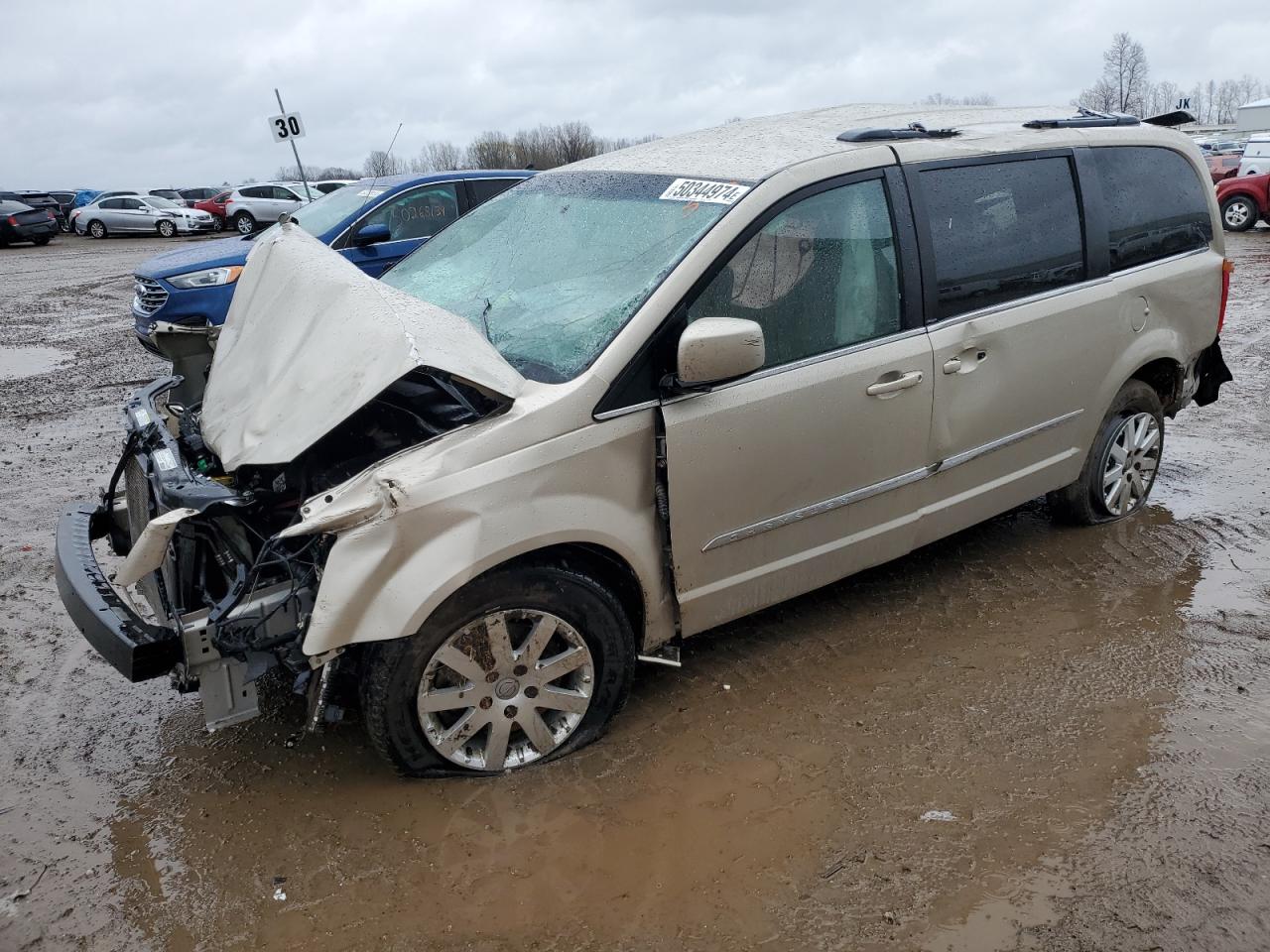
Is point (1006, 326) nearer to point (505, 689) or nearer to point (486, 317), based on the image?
point (486, 317)

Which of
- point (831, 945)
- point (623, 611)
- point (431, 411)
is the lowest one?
point (831, 945)

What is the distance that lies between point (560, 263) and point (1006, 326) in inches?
67.9

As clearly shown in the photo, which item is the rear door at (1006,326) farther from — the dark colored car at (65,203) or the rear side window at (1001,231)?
the dark colored car at (65,203)

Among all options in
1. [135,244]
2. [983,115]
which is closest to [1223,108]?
[135,244]

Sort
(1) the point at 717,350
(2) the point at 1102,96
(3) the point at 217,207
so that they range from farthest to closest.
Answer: (2) the point at 1102,96, (3) the point at 217,207, (1) the point at 717,350

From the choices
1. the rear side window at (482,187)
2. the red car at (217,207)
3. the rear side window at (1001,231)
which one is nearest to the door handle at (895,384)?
the rear side window at (1001,231)

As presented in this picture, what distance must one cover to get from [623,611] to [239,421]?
136 centimetres

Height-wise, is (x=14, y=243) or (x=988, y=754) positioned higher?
(x=14, y=243)

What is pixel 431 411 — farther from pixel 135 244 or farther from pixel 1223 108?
pixel 1223 108

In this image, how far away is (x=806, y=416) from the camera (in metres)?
3.51

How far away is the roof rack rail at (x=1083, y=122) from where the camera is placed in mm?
4414

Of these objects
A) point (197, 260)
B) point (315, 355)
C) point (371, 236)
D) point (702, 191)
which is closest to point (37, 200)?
point (197, 260)

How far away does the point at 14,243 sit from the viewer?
96.8ft

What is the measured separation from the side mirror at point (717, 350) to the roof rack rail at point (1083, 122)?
2058 mm
